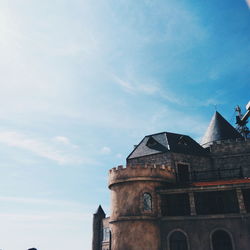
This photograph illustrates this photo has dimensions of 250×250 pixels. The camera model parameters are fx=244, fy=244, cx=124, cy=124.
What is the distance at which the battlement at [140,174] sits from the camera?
21156 millimetres

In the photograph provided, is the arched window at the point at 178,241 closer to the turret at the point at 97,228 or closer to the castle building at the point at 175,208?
the castle building at the point at 175,208

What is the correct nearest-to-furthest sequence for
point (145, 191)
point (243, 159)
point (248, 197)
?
point (248, 197) → point (145, 191) → point (243, 159)

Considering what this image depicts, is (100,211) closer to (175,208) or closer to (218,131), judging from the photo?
(175,208)

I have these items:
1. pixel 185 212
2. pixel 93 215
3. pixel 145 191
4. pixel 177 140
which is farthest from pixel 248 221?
pixel 93 215

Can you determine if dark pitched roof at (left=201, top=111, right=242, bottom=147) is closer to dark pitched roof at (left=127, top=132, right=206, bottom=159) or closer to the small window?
dark pitched roof at (left=127, top=132, right=206, bottom=159)

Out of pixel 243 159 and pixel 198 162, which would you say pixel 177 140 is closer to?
pixel 198 162

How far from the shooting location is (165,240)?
1914cm

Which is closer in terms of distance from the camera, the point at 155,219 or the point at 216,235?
the point at 216,235

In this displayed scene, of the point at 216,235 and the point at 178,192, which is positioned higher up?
the point at 178,192

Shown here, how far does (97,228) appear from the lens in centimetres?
3634

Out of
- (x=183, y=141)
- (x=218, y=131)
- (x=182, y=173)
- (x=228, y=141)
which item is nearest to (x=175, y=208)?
(x=182, y=173)

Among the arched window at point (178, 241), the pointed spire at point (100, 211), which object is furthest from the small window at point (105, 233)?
the arched window at point (178, 241)

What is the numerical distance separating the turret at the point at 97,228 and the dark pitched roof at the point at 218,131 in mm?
18745

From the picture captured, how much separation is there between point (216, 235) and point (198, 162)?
9652 mm
